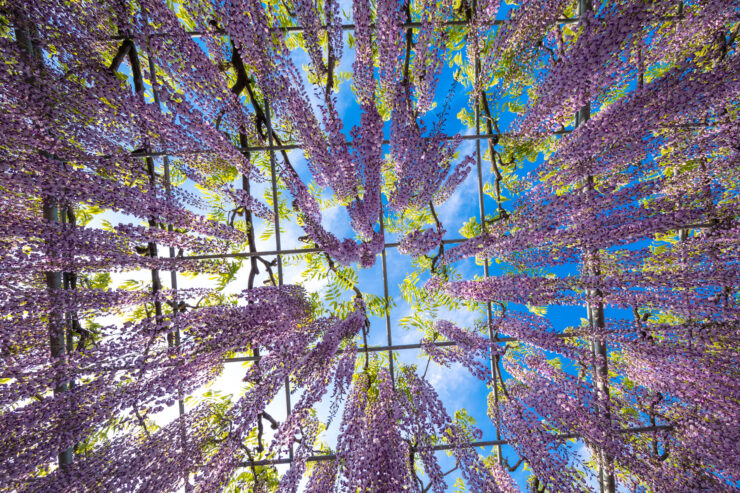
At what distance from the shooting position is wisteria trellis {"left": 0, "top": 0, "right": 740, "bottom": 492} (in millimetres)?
2066

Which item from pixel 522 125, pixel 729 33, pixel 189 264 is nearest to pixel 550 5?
pixel 522 125

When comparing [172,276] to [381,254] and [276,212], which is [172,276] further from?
[381,254]

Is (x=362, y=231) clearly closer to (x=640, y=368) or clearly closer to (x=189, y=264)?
(x=189, y=264)

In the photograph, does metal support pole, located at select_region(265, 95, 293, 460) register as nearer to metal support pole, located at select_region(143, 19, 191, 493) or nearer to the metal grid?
the metal grid

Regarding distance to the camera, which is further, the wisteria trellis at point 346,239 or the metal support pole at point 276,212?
the metal support pole at point 276,212

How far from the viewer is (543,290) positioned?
264 centimetres

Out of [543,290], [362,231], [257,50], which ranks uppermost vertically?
[257,50]

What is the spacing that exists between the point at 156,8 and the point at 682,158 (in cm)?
404

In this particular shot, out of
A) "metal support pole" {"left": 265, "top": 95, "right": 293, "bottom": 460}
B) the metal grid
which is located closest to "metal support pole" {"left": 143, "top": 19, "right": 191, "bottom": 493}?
the metal grid

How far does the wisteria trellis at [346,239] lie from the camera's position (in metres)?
2.07

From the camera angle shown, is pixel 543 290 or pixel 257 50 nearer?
pixel 257 50

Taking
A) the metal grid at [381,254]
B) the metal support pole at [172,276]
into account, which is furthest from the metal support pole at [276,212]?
the metal support pole at [172,276]

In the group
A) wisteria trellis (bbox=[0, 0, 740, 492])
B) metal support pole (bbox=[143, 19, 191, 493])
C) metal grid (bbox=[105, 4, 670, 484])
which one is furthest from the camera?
metal grid (bbox=[105, 4, 670, 484])

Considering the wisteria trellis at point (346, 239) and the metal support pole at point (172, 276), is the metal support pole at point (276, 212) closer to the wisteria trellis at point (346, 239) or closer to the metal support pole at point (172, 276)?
the wisteria trellis at point (346, 239)
